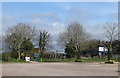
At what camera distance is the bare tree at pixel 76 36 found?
44.5 metres

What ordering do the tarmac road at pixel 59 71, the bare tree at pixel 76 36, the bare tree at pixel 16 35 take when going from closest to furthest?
the tarmac road at pixel 59 71
the bare tree at pixel 16 35
the bare tree at pixel 76 36

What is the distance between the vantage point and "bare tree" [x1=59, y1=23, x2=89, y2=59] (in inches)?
1750

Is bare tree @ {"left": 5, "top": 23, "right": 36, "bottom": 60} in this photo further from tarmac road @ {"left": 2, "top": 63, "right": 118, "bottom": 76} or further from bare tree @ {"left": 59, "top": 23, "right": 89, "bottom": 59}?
tarmac road @ {"left": 2, "top": 63, "right": 118, "bottom": 76}

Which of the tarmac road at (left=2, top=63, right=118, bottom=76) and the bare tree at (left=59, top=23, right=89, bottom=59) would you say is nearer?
the tarmac road at (left=2, top=63, right=118, bottom=76)

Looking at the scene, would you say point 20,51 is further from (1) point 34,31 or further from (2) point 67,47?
(2) point 67,47

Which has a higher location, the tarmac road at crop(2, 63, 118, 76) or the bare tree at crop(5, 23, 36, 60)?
the bare tree at crop(5, 23, 36, 60)

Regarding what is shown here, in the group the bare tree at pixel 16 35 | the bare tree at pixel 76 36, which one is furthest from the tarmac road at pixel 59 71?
the bare tree at pixel 76 36

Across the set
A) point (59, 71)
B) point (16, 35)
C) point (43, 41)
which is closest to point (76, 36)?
point (43, 41)

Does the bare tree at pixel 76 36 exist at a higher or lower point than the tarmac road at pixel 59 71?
higher

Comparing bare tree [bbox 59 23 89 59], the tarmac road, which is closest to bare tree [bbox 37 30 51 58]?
Result: bare tree [bbox 59 23 89 59]

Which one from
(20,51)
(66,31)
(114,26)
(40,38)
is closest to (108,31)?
(114,26)

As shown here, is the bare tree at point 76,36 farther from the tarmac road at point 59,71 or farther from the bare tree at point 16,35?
the tarmac road at point 59,71

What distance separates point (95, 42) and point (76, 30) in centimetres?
1777

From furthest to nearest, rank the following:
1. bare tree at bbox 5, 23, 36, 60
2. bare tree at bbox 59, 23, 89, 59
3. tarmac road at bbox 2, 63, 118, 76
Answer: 1. bare tree at bbox 59, 23, 89, 59
2. bare tree at bbox 5, 23, 36, 60
3. tarmac road at bbox 2, 63, 118, 76
